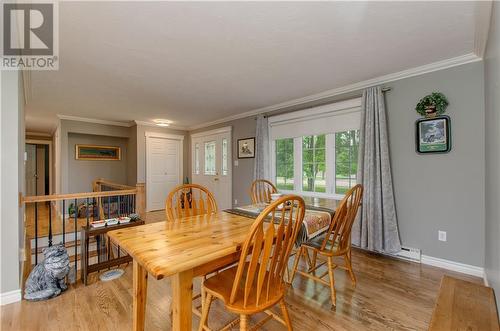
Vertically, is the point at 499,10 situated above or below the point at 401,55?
below

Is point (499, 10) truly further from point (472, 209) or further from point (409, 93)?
point (472, 209)

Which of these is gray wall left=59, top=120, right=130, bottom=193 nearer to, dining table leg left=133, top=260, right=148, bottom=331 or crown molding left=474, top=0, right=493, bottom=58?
dining table leg left=133, top=260, right=148, bottom=331

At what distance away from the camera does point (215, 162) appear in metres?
5.61

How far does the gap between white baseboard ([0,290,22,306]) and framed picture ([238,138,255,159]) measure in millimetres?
3595

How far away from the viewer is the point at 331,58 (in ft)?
7.71

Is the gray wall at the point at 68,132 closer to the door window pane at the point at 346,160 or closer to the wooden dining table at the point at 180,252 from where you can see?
the wooden dining table at the point at 180,252

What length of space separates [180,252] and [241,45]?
6.10ft

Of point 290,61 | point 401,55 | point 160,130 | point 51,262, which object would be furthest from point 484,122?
point 160,130

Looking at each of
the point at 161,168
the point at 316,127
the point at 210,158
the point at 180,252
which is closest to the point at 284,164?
the point at 316,127

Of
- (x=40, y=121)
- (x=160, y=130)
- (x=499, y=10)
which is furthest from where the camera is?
(x=160, y=130)

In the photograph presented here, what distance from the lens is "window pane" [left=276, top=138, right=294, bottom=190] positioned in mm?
4020

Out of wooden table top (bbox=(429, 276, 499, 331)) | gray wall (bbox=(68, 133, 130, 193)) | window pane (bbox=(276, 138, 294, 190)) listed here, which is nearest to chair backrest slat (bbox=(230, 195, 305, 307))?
wooden table top (bbox=(429, 276, 499, 331))

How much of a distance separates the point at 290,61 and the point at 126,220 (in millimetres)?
2569

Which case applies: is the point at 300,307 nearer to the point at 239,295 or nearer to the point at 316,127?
the point at 239,295
